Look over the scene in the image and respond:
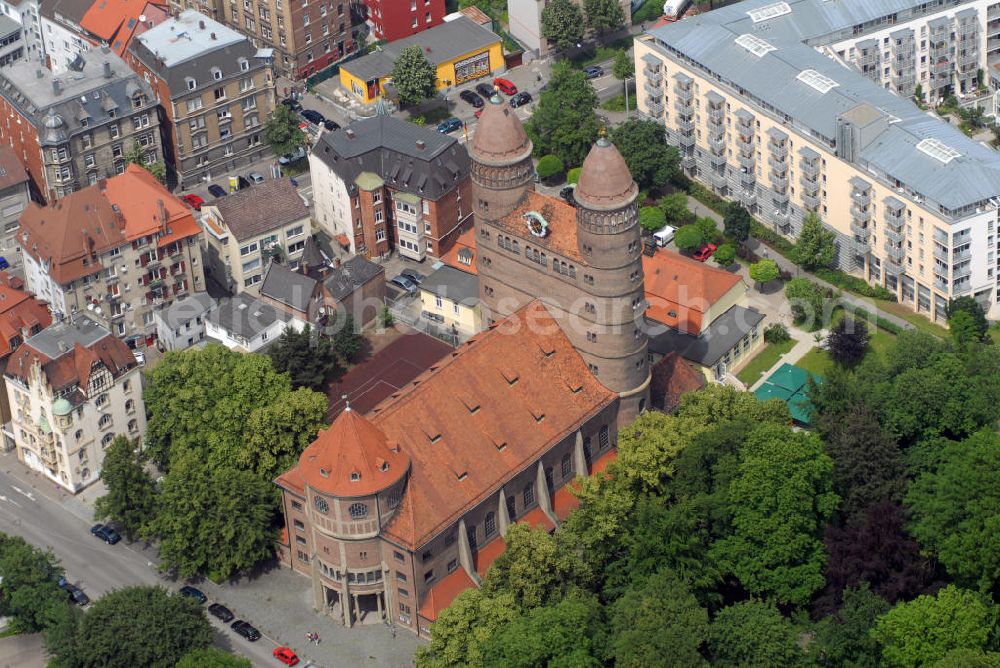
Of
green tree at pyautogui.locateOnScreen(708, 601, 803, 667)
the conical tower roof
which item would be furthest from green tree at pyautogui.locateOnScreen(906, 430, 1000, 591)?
the conical tower roof

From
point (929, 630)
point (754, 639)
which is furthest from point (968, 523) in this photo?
point (754, 639)

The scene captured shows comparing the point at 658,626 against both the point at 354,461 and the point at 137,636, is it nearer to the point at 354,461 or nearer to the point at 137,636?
the point at 354,461

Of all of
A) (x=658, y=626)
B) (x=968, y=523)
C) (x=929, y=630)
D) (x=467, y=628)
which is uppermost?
(x=968, y=523)

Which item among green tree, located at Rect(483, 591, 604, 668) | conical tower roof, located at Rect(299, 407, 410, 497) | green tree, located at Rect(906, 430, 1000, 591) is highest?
conical tower roof, located at Rect(299, 407, 410, 497)

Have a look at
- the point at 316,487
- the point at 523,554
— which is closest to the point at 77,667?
the point at 316,487

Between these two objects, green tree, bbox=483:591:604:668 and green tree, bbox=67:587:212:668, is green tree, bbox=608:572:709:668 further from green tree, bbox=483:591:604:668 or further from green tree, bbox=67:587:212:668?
green tree, bbox=67:587:212:668

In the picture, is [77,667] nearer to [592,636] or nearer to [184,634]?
[184,634]

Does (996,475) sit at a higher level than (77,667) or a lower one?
higher
